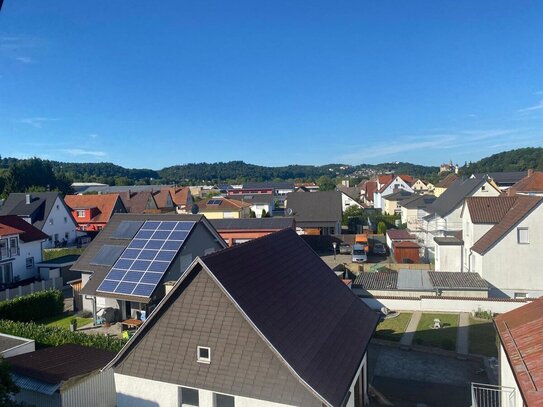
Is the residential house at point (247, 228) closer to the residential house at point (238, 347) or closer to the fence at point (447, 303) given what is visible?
the fence at point (447, 303)

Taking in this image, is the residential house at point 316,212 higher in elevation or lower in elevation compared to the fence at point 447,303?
higher

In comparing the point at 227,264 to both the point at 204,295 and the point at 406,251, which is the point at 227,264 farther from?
the point at 406,251

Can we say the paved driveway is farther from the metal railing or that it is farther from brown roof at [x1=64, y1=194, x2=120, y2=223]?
brown roof at [x1=64, y1=194, x2=120, y2=223]

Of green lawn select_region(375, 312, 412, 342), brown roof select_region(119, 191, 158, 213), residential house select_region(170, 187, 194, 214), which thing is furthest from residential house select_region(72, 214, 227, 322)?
residential house select_region(170, 187, 194, 214)

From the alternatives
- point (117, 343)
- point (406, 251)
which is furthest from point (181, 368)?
point (406, 251)

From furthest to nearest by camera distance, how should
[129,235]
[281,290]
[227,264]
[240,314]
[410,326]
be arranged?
1. [129,235]
2. [410,326]
3. [281,290]
4. [227,264]
5. [240,314]

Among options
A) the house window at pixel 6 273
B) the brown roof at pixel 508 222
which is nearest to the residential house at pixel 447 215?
the brown roof at pixel 508 222
